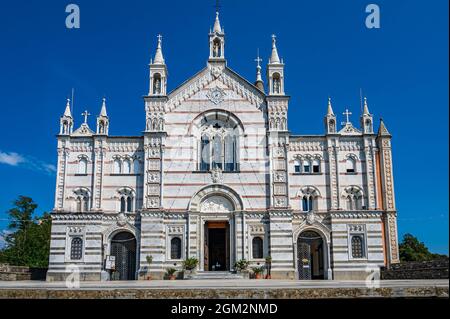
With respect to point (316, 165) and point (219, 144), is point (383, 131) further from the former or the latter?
point (219, 144)

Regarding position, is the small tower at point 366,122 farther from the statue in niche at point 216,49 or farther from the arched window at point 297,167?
the statue in niche at point 216,49

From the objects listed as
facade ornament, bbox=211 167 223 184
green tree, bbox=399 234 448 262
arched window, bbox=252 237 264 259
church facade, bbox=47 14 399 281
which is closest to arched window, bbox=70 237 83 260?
church facade, bbox=47 14 399 281

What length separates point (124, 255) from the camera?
1654 inches

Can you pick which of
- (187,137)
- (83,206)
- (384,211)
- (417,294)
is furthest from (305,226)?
(417,294)

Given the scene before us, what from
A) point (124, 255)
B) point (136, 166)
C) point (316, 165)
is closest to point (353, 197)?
point (316, 165)

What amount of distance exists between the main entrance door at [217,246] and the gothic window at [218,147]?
5192mm

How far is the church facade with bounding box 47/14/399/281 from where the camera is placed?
1625 inches

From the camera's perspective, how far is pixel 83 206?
1687 inches

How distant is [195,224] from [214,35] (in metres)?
18.3

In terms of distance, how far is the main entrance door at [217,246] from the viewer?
139 feet

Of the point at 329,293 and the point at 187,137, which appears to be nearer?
the point at 329,293

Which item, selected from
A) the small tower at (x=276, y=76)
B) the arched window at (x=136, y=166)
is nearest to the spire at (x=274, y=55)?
the small tower at (x=276, y=76)

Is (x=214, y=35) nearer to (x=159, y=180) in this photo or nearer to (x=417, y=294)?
(x=159, y=180)

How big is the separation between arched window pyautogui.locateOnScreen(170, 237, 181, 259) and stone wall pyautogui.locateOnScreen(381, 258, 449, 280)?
1712cm
